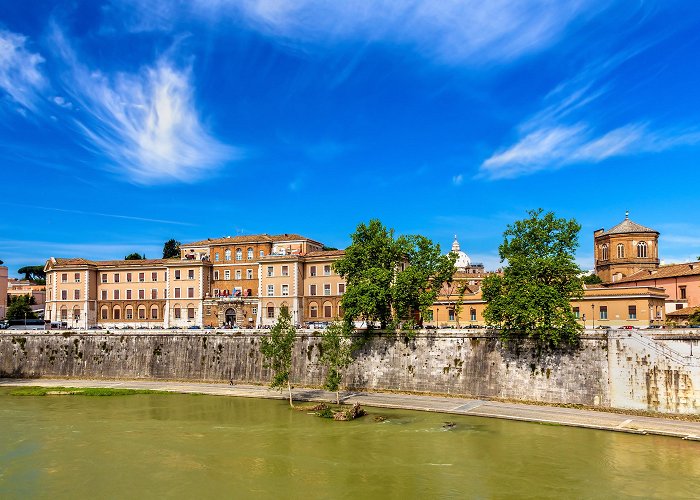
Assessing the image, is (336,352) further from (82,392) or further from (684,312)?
(684,312)

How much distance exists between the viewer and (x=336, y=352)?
43.2 metres

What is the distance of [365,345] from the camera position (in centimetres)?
4819

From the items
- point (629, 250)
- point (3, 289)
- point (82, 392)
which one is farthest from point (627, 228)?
point (3, 289)

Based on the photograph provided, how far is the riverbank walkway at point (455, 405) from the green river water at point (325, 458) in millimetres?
969

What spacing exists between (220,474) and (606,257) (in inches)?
2682

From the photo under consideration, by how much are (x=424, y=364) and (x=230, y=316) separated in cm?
3592

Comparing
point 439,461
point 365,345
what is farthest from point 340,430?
point 365,345

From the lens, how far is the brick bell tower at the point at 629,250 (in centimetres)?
7706

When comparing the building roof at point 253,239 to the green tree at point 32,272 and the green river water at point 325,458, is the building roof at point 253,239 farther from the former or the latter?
the green tree at point 32,272

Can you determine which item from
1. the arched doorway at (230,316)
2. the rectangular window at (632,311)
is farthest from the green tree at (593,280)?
the arched doorway at (230,316)

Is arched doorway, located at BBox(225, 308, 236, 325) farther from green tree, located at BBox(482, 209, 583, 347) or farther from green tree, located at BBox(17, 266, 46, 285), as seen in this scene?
green tree, located at BBox(17, 266, 46, 285)

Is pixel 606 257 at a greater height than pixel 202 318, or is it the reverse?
pixel 606 257

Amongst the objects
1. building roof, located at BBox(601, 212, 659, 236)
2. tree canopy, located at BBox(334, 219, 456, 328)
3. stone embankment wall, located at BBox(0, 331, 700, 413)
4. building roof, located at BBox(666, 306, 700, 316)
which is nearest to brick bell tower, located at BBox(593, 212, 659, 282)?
building roof, located at BBox(601, 212, 659, 236)

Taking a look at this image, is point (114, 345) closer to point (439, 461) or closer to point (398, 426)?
point (398, 426)
